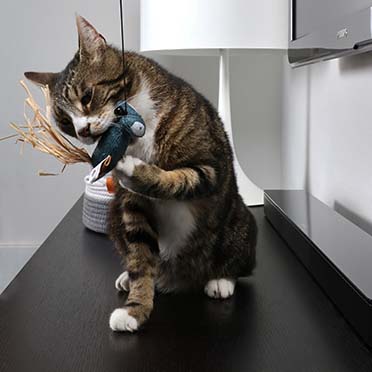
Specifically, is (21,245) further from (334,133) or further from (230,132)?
(334,133)

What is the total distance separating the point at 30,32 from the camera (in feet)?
7.25

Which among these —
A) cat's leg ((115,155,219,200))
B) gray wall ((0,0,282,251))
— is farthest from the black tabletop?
gray wall ((0,0,282,251))

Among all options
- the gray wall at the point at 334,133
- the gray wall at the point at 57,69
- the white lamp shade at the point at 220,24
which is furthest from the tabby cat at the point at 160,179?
the gray wall at the point at 57,69

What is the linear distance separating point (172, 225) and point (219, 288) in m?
0.12

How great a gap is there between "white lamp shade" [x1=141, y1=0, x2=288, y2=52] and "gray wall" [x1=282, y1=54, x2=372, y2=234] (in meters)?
0.16

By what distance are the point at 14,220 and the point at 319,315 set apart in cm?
170

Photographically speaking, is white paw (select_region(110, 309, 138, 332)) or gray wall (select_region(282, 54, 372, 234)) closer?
white paw (select_region(110, 309, 138, 332))

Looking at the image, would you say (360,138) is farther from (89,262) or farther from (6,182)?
(6,182)

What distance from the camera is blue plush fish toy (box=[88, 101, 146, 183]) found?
79cm

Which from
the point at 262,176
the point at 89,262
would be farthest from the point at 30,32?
the point at 89,262

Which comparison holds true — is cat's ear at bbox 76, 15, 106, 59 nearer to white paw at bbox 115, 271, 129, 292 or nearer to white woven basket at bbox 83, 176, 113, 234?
white paw at bbox 115, 271, 129, 292

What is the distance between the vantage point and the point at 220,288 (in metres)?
0.95

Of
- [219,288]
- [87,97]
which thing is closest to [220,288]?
[219,288]

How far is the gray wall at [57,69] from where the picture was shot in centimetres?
214
